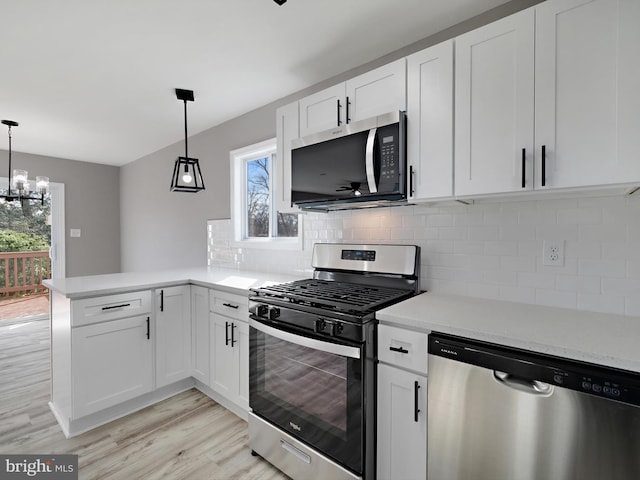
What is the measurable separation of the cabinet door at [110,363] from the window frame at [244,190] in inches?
44.8

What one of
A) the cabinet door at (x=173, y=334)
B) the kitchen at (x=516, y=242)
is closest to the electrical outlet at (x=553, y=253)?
the kitchen at (x=516, y=242)

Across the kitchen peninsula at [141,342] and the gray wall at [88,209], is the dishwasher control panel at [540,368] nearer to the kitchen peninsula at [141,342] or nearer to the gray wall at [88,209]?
the kitchen peninsula at [141,342]

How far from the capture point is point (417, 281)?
1.90 metres

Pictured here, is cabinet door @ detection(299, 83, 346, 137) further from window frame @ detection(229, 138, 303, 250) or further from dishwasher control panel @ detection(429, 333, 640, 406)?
dishwasher control panel @ detection(429, 333, 640, 406)

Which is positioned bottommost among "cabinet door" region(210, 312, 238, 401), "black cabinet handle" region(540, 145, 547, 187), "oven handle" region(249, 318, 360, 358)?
"cabinet door" region(210, 312, 238, 401)

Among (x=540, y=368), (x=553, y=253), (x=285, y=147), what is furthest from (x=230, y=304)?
(x=553, y=253)

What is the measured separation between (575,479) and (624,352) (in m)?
0.42

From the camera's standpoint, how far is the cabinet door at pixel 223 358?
2229mm

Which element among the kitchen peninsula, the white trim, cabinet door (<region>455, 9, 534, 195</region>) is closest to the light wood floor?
the kitchen peninsula


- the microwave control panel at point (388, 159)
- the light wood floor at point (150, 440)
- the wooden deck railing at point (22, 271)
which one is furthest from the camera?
the wooden deck railing at point (22, 271)

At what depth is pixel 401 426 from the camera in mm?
1396

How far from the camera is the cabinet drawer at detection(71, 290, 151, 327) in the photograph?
2031 millimetres

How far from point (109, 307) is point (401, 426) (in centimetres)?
193

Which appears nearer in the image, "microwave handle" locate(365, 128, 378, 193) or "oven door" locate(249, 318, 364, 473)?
"oven door" locate(249, 318, 364, 473)
